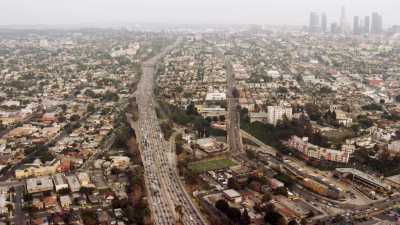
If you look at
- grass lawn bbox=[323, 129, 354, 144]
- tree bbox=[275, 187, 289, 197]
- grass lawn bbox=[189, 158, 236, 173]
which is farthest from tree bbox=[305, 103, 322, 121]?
tree bbox=[275, 187, 289, 197]

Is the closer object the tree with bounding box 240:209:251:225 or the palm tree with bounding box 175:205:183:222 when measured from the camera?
the tree with bounding box 240:209:251:225

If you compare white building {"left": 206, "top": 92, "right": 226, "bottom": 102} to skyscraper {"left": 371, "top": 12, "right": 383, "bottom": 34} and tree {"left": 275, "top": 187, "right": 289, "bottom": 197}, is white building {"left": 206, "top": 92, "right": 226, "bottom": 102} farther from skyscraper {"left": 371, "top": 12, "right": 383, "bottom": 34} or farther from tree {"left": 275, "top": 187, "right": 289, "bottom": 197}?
skyscraper {"left": 371, "top": 12, "right": 383, "bottom": 34}

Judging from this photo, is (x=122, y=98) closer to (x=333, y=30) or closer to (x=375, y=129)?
(x=375, y=129)

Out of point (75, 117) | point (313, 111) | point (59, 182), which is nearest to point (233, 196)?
point (59, 182)

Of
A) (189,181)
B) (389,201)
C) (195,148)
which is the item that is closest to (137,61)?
(195,148)

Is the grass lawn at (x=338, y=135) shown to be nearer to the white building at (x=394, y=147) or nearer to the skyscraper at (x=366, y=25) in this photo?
the white building at (x=394, y=147)
